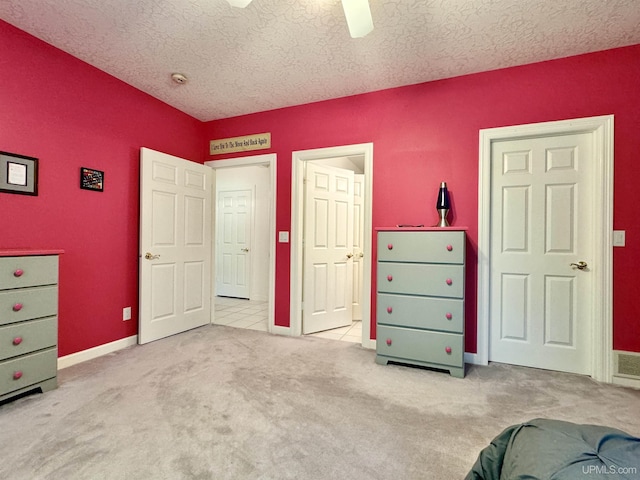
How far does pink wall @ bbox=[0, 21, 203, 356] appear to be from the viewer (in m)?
2.14

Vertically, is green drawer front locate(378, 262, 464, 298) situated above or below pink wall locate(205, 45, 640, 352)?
below

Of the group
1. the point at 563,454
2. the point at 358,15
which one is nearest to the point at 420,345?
the point at 563,454

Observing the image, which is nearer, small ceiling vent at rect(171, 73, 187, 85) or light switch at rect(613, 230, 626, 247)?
light switch at rect(613, 230, 626, 247)

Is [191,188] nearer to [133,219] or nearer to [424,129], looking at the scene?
[133,219]

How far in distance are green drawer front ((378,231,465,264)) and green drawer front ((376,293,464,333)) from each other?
0.32 meters

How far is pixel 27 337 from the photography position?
1896 mm

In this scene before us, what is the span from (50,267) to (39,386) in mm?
777

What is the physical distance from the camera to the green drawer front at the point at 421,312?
2344mm

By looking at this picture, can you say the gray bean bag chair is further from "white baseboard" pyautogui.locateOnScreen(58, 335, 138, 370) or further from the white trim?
"white baseboard" pyautogui.locateOnScreen(58, 335, 138, 370)

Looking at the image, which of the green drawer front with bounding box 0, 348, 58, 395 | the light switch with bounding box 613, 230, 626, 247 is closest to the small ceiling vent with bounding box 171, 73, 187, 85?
the green drawer front with bounding box 0, 348, 58, 395

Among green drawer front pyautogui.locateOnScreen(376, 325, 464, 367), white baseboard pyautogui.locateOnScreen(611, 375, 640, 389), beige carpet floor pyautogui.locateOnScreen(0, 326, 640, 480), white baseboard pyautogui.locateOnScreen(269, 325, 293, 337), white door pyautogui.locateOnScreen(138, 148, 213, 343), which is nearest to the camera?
beige carpet floor pyautogui.locateOnScreen(0, 326, 640, 480)

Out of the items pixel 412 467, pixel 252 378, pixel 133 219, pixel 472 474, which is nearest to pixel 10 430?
pixel 252 378

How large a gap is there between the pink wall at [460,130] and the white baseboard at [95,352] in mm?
1490

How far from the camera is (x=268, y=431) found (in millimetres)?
1614
